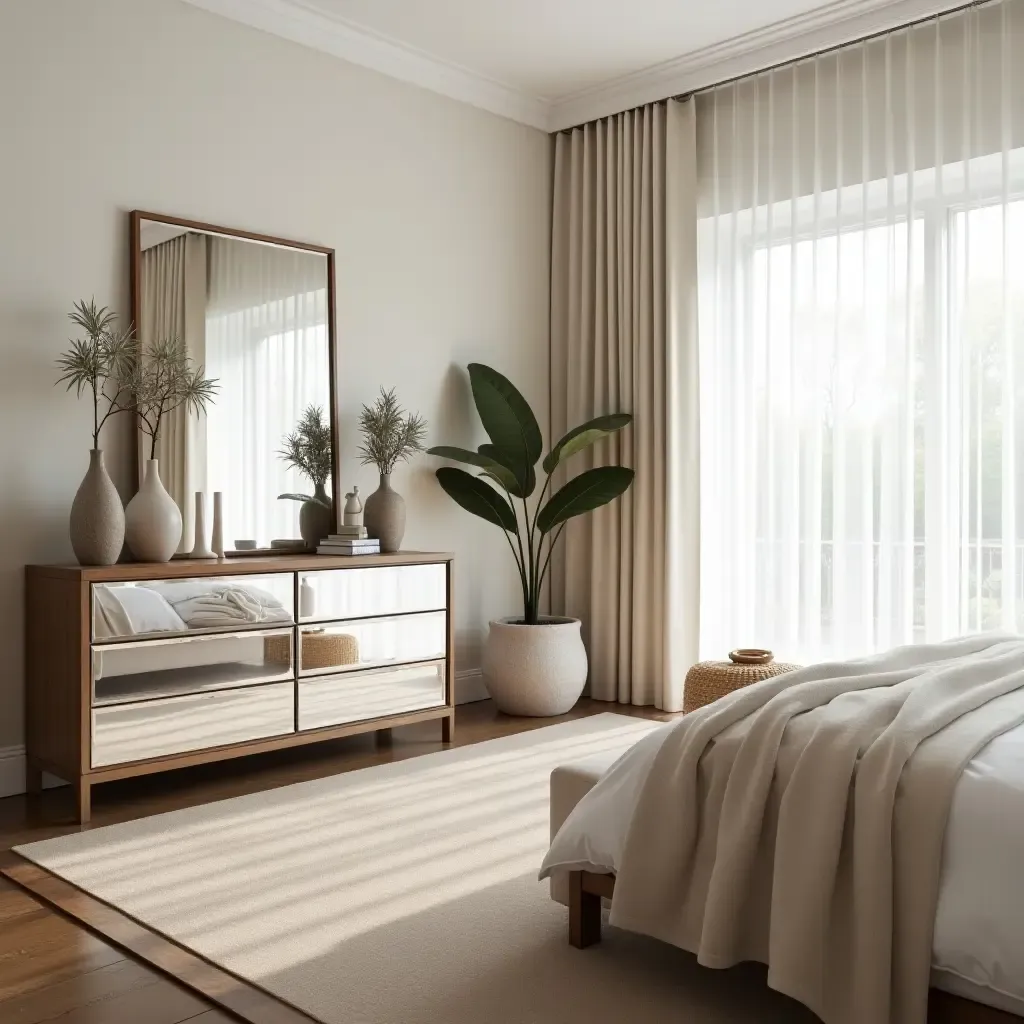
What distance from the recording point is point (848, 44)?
14.0ft

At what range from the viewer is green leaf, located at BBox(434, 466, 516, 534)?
4.68 metres

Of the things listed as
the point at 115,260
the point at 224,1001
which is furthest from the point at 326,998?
the point at 115,260

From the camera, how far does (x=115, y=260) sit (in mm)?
3711

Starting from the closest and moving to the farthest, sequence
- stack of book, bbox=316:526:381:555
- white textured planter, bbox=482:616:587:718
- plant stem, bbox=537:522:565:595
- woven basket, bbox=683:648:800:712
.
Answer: woven basket, bbox=683:648:800:712
stack of book, bbox=316:526:381:555
white textured planter, bbox=482:616:587:718
plant stem, bbox=537:522:565:595

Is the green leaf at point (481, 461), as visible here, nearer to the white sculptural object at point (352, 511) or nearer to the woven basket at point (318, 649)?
the white sculptural object at point (352, 511)

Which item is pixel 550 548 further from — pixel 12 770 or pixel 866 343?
pixel 12 770

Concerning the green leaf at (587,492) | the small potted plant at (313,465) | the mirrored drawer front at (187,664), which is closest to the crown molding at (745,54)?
the green leaf at (587,492)

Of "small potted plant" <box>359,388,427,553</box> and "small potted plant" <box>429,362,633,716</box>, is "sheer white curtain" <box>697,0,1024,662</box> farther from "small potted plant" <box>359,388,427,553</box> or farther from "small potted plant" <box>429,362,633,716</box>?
"small potted plant" <box>359,388,427,553</box>

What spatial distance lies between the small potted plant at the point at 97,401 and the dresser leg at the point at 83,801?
667 mm

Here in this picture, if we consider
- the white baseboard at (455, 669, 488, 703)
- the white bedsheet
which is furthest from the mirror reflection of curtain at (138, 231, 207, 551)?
the white bedsheet

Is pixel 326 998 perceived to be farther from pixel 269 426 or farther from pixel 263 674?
pixel 269 426

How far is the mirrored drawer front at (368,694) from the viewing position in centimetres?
378

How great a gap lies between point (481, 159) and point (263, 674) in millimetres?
2713

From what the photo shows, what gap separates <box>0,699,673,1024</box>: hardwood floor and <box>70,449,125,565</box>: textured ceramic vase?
771mm
